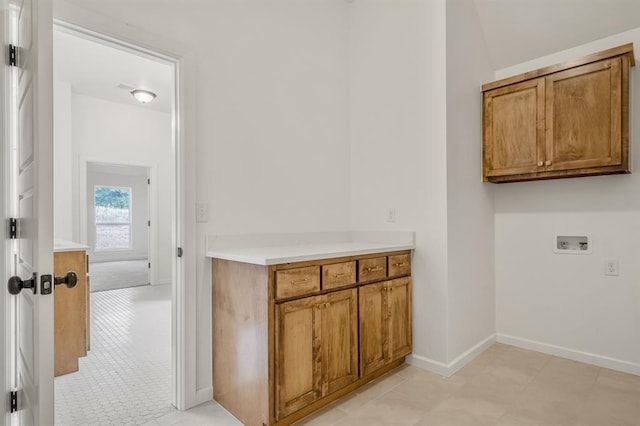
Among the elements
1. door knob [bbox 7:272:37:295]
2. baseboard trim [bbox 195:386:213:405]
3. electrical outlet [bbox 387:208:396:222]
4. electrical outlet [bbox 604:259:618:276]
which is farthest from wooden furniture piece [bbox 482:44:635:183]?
door knob [bbox 7:272:37:295]

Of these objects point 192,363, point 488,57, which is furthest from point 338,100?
point 192,363

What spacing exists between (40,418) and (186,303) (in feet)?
3.44

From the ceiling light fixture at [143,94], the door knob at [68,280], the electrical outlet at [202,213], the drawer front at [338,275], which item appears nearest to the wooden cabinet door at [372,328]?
the drawer front at [338,275]

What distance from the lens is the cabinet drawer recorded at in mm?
1830

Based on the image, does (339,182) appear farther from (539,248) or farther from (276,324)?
(539,248)

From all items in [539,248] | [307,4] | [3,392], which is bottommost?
[3,392]

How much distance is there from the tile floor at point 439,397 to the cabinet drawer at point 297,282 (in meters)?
0.74

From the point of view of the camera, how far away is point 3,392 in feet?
4.13

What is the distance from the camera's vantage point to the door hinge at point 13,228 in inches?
51.9

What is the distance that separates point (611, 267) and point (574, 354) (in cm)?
75

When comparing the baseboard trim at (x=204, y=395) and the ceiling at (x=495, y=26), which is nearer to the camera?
the ceiling at (x=495, y=26)

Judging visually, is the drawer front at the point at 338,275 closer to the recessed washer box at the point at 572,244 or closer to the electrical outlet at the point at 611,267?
the recessed washer box at the point at 572,244

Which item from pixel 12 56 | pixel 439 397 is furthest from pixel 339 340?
pixel 12 56

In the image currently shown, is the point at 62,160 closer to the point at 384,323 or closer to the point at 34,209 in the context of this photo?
the point at 34,209
